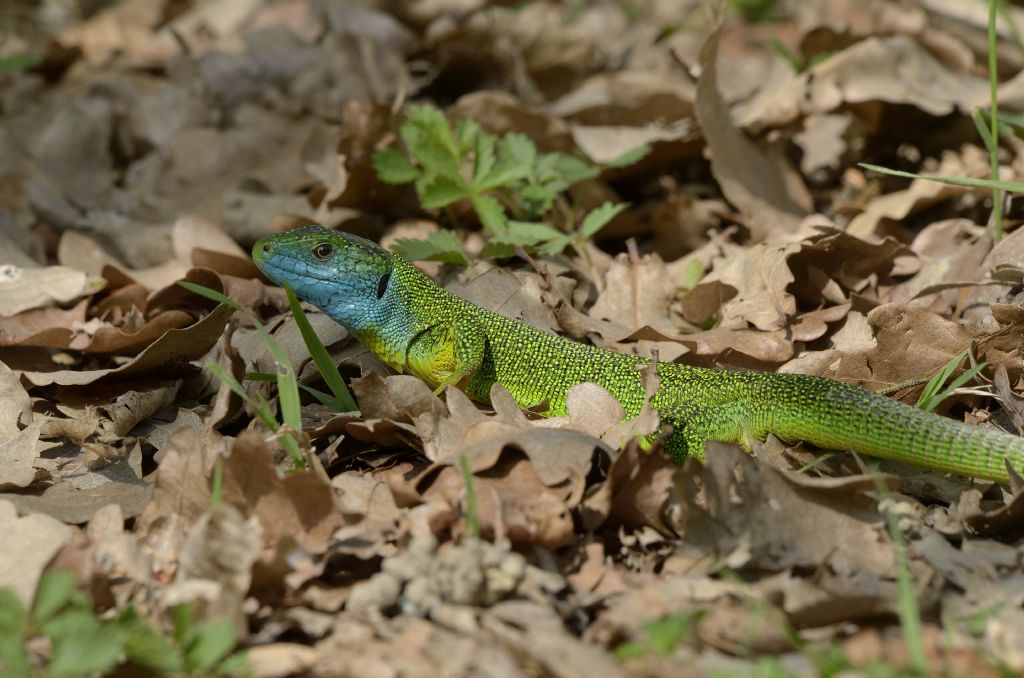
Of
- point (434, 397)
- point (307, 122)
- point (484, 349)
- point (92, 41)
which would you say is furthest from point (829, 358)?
point (92, 41)

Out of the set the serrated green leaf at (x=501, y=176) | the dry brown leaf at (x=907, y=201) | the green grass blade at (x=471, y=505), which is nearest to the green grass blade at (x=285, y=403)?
the green grass blade at (x=471, y=505)

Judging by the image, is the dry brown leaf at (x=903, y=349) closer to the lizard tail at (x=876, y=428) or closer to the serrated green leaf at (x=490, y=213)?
the lizard tail at (x=876, y=428)

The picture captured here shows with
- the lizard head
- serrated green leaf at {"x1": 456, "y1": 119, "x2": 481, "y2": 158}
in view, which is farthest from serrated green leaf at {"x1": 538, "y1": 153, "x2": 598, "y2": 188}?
the lizard head

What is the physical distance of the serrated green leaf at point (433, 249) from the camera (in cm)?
457

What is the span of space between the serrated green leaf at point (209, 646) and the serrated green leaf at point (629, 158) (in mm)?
3587

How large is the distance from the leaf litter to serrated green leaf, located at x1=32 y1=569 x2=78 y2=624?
0.19 meters

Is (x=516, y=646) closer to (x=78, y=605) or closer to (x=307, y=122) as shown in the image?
(x=78, y=605)

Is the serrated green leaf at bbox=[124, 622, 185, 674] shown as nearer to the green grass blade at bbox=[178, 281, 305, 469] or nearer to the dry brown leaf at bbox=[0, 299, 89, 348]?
the green grass blade at bbox=[178, 281, 305, 469]

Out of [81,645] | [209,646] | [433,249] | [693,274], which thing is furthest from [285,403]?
[693,274]

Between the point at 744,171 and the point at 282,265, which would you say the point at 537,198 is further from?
the point at 282,265

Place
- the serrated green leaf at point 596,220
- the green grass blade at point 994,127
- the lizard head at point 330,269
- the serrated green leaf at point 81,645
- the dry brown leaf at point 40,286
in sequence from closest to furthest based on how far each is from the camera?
the serrated green leaf at point 81,645 → the lizard head at point 330,269 → the green grass blade at point 994,127 → the dry brown leaf at point 40,286 → the serrated green leaf at point 596,220

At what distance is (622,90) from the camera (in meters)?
6.43

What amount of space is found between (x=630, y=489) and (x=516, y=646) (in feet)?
2.56

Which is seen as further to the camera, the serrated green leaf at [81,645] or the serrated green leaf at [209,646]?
the serrated green leaf at [209,646]
